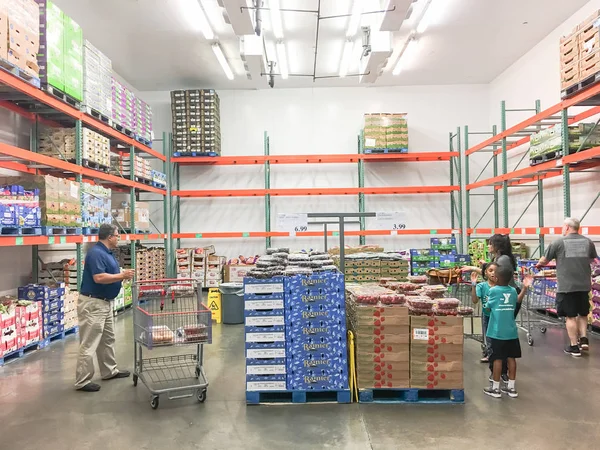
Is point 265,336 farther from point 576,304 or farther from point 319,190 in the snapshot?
point 319,190

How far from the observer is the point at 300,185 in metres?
13.3

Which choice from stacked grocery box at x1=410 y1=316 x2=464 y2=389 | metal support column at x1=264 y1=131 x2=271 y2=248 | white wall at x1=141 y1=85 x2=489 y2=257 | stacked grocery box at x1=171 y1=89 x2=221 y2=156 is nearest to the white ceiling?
white wall at x1=141 y1=85 x2=489 y2=257

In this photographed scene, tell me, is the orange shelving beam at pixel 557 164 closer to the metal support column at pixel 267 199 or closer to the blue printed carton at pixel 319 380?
the blue printed carton at pixel 319 380

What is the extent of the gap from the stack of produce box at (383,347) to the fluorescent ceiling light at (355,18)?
6283 millimetres

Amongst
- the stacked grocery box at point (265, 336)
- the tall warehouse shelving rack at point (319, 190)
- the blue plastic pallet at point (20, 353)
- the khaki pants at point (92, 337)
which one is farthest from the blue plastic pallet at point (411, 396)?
the tall warehouse shelving rack at point (319, 190)

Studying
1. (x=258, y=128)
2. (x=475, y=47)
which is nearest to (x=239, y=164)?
(x=258, y=128)

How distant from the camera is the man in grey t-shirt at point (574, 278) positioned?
5.94m

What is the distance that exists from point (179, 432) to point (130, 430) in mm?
473

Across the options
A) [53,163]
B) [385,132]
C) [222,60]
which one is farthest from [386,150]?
[53,163]

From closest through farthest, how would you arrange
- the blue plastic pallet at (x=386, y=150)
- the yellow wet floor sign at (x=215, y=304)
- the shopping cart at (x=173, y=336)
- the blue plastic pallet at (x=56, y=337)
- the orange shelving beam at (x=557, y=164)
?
the shopping cart at (x=173, y=336)
the orange shelving beam at (x=557, y=164)
the blue plastic pallet at (x=56, y=337)
the yellow wet floor sign at (x=215, y=304)
the blue plastic pallet at (x=386, y=150)

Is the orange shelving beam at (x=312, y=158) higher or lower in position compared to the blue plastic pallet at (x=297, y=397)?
higher

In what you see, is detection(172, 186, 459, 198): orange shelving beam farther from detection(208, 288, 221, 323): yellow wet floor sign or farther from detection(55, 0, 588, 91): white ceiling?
detection(208, 288, 221, 323): yellow wet floor sign

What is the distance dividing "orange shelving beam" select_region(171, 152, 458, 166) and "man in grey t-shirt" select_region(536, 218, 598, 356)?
662 centimetres

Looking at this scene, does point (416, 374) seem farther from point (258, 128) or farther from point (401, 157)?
point (258, 128)
